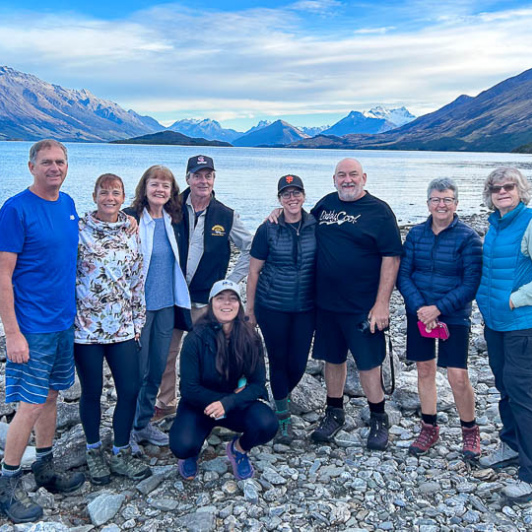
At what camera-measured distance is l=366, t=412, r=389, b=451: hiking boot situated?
6.91 meters

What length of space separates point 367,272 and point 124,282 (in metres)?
3.03

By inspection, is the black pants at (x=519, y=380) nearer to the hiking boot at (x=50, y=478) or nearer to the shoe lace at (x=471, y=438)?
the shoe lace at (x=471, y=438)

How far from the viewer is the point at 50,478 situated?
231 inches

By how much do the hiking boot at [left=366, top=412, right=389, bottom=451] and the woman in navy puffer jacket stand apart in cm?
39

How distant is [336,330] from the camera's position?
23.3ft

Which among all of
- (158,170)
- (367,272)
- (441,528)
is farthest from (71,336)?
(441,528)

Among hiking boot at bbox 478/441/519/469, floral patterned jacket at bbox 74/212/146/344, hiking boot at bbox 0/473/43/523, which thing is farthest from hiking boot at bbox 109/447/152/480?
hiking boot at bbox 478/441/519/469

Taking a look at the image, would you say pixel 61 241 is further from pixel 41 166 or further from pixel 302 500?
pixel 302 500

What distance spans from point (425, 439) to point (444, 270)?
7.49ft

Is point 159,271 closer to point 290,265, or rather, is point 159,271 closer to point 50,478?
point 290,265

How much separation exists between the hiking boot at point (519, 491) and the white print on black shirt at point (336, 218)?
350 cm

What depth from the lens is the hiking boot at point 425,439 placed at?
266 inches

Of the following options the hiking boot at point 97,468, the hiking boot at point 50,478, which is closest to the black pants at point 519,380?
the hiking boot at point 97,468

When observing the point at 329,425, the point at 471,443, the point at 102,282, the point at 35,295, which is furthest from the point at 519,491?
the point at 35,295
